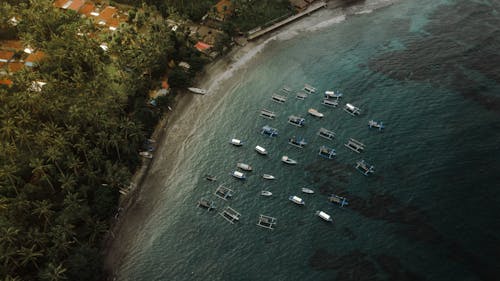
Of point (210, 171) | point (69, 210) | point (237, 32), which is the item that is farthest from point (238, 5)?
point (69, 210)

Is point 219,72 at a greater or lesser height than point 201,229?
greater

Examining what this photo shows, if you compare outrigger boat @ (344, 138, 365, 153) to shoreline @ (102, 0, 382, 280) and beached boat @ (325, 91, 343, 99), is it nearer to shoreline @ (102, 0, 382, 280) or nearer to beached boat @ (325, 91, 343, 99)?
beached boat @ (325, 91, 343, 99)

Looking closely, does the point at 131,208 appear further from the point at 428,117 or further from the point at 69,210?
the point at 428,117

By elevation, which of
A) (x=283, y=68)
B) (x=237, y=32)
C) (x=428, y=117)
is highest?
(x=237, y=32)

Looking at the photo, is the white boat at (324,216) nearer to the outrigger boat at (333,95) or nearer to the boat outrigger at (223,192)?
the boat outrigger at (223,192)

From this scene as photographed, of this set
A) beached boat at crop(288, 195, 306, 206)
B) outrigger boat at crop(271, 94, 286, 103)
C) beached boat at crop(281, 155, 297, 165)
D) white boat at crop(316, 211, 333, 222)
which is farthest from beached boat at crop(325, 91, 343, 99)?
white boat at crop(316, 211, 333, 222)

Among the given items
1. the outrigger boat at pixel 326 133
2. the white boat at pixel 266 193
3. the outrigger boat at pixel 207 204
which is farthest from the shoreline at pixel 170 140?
the outrigger boat at pixel 326 133
